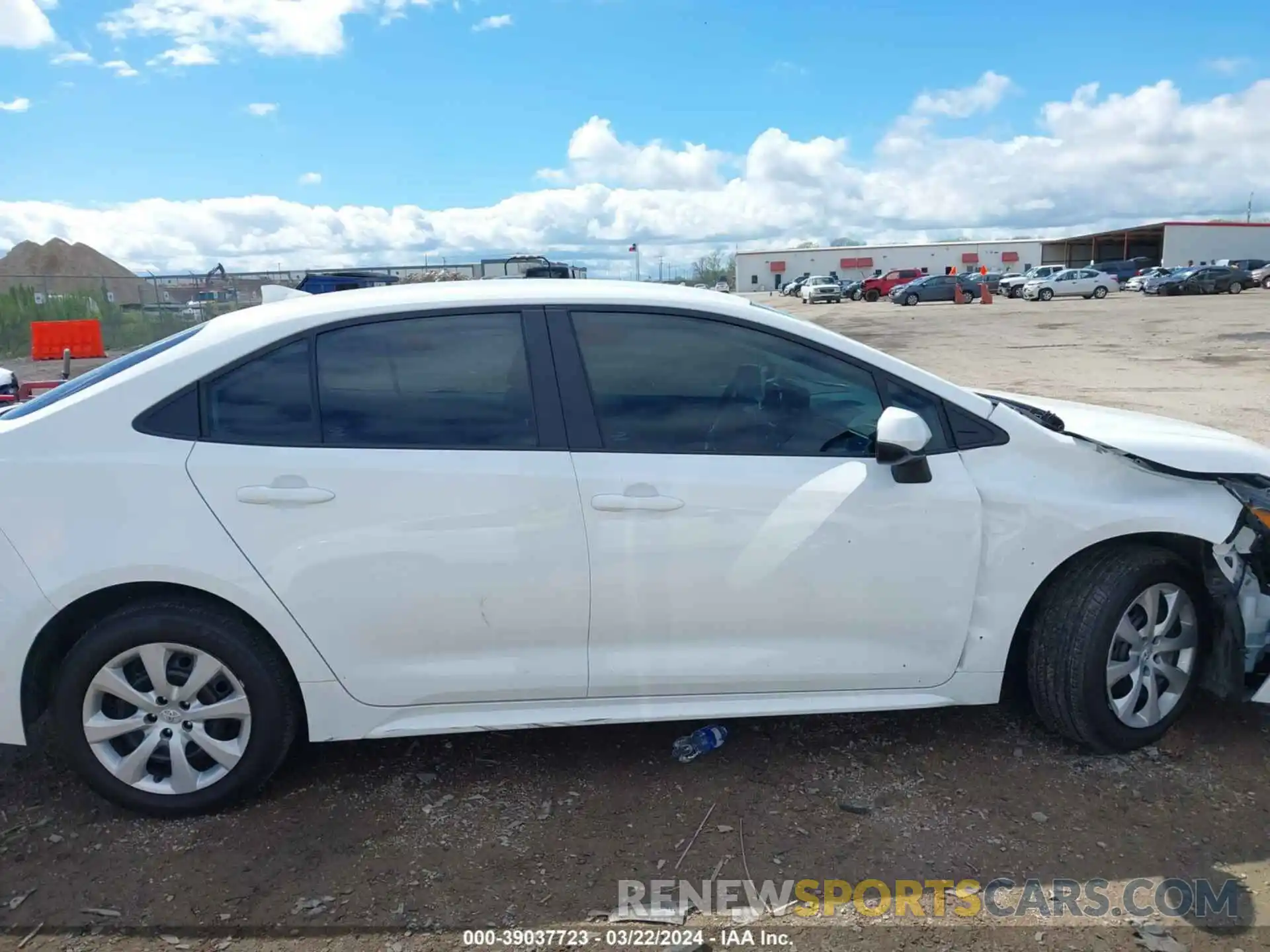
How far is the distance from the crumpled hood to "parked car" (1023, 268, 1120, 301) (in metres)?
45.4

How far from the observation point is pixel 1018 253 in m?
88.5

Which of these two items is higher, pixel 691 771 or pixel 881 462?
pixel 881 462

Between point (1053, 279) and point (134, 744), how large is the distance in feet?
160

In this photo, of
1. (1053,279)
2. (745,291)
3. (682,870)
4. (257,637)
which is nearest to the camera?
(682,870)

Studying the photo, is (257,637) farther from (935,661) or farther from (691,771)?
(935,661)

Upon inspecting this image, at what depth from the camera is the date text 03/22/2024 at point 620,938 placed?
8.12 ft

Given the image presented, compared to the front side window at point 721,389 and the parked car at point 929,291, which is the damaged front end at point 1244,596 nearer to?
the front side window at point 721,389

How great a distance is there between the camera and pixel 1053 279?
45.0 meters

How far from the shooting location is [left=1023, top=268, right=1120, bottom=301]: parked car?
44.6 m

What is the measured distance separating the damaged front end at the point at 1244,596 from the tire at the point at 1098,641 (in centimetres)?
9

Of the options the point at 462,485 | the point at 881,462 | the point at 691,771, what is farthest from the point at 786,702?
the point at 462,485

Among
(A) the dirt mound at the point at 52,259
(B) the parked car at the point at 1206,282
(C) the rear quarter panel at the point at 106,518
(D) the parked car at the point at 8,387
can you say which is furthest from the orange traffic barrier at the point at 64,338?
(B) the parked car at the point at 1206,282

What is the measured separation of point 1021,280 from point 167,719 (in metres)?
54.9

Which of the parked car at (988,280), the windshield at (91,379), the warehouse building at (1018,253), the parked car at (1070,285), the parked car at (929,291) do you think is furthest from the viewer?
the warehouse building at (1018,253)
